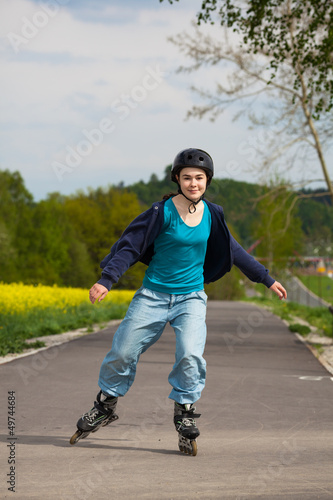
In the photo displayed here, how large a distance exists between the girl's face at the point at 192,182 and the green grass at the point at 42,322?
6.13m

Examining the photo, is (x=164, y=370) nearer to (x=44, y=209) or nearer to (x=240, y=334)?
(x=240, y=334)

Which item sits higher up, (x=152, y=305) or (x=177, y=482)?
(x=152, y=305)

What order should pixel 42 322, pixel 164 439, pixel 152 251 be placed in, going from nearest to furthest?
pixel 152 251 < pixel 164 439 < pixel 42 322

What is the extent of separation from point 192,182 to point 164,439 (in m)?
1.85

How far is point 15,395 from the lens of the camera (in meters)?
7.58

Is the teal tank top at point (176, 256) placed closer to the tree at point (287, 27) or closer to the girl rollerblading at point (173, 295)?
the girl rollerblading at point (173, 295)

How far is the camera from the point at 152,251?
5.59 meters

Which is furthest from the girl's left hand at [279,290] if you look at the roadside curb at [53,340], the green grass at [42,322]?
the green grass at [42,322]

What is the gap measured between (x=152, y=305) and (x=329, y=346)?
9735 millimetres

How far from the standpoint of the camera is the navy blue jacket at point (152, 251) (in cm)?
530

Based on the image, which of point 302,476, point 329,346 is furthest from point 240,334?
point 302,476

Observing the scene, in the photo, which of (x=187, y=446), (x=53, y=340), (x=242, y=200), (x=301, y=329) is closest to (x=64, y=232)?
(x=242, y=200)

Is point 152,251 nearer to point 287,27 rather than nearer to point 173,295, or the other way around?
point 173,295

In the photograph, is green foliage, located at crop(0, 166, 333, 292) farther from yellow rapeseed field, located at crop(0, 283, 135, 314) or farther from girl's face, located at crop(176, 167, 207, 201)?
girl's face, located at crop(176, 167, 207, 201)
